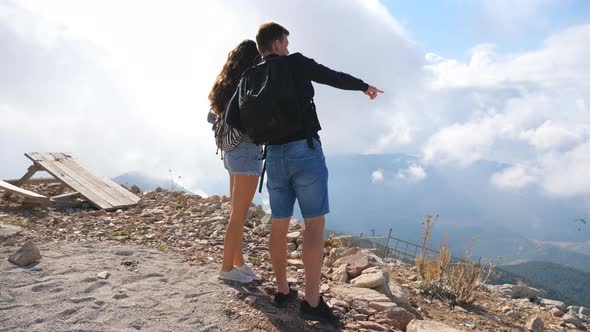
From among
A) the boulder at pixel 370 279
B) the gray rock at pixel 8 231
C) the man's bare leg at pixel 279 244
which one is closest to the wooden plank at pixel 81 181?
the gray rock at pixel 8 231

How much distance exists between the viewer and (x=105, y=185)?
9570mm

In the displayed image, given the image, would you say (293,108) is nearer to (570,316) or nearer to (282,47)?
(282,47)

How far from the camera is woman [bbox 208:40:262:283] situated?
3.87 meters

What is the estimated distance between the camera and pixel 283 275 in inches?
146

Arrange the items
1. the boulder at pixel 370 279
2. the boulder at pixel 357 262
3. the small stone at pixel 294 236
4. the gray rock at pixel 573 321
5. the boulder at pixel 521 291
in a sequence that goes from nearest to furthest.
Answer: the boulder at pixel 370 279
the boulder at pixel 357 262
the small stone at pixel 294 236
the gray rock at pixel 573 321
the boulder at pixel 521 291

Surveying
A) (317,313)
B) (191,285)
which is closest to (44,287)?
(191,285)

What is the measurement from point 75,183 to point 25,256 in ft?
16.7

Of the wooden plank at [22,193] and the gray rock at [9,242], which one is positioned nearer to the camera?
the gray rock at [9,242]

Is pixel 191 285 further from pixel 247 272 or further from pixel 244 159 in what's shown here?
pixel 244 159

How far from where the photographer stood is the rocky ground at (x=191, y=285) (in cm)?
351

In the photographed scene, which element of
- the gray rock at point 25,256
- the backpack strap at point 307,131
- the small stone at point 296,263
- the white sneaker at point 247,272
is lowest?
the gray rock at point 25,256

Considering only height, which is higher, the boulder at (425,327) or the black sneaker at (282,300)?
the boulder at (425,327)

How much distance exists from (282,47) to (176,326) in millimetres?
2184

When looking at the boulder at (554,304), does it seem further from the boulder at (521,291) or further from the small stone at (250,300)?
the small stone at (250,300)
